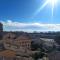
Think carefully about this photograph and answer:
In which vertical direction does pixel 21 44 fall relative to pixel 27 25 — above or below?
below

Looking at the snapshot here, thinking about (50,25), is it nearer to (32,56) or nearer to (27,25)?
(27,25)

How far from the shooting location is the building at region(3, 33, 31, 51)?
3.66 metres

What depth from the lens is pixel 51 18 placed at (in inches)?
151

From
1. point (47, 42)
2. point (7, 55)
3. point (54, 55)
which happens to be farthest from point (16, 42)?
point (54, 55)

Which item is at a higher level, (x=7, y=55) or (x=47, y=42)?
(x=47, y=42)

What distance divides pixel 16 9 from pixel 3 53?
0.81 meters

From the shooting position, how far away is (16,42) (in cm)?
369

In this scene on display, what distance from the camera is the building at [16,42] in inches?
144

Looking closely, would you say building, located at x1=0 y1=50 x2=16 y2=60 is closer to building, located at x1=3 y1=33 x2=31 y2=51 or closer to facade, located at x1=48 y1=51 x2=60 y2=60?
building, located at x1=3 y1=33 x2=31 y2=51

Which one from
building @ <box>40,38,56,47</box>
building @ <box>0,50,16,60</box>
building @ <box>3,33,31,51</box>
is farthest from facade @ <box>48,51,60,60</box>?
building @ <box>0,50,16,60</box>

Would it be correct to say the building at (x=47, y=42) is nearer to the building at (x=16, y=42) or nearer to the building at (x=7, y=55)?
the building at (x=16, y=42)

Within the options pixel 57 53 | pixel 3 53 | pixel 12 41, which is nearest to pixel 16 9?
pixel 12 41

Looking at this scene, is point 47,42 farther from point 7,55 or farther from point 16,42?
point 7,55

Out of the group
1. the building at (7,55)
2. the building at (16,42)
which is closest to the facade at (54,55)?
the building at (16,42)
